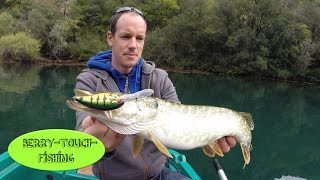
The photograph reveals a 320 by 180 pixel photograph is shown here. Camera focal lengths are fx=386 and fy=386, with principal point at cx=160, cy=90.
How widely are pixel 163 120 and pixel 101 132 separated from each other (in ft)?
1.39

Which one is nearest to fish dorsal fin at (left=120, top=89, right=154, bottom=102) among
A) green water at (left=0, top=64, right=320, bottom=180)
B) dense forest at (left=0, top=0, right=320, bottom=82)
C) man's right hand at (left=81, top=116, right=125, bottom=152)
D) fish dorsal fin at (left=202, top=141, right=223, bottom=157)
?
man's right hand at (left=81, top=116, right=125, bottom=152)

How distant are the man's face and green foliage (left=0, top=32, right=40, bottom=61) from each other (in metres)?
39.4

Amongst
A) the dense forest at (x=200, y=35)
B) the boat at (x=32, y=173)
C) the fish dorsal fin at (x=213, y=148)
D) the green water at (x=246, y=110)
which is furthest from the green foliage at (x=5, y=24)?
the fish dorsal fin at (x=213, y=148)

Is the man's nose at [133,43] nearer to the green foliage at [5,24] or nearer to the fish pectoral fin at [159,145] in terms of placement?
the fish pectoral fin at [159,145]

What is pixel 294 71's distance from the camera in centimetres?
3947

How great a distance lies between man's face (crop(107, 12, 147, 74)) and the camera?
120 inches

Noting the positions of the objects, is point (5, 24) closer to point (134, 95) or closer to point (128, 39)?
point (128, 39)

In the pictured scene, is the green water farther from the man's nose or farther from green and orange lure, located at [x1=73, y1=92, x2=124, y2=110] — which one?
green and orange lure, located at [x1=73, y1=92, x2=124, y2=110]

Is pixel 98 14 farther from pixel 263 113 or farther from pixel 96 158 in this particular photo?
pixel 96 158

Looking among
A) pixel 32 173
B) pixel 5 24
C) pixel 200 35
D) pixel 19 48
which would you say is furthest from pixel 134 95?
pixel 5 24

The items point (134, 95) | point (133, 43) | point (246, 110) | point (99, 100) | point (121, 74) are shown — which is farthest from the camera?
point (246, 110)

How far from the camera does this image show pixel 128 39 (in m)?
3.11

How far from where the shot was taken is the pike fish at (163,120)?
7.41ft

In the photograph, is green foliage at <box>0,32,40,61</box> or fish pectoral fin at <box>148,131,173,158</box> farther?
green foliage at <box>0,32,40,61</box>
